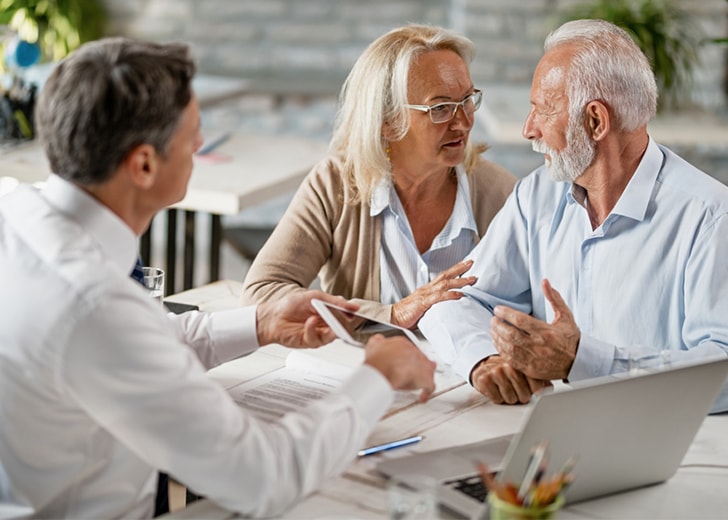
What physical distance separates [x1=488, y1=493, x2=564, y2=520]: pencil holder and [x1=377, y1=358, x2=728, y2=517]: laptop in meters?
0.09


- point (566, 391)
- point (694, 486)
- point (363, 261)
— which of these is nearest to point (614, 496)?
point (694, 486)

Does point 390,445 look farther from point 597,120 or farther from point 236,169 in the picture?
point 236,169

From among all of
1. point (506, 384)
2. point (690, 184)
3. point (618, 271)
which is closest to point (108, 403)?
point (506, 384)

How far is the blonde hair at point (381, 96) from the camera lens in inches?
94.6

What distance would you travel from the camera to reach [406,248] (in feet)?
7.97

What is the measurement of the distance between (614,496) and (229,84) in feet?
12.6

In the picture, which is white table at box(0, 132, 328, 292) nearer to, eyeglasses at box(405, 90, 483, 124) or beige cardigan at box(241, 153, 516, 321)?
beige cardigan at box(241, 153, 516, 321)

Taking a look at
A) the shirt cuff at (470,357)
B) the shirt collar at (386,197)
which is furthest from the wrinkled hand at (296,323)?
the shirt collar at (386,197)

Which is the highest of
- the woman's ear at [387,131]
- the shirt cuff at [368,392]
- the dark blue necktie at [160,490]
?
the woman's ear at [387,131]

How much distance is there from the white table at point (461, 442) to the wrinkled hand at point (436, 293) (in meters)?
0.25

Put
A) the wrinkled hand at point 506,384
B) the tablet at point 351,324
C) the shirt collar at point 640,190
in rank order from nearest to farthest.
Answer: the tablet at point 351,324
the wrinkled hand at point 506,384
the shirt collar at point 640,190

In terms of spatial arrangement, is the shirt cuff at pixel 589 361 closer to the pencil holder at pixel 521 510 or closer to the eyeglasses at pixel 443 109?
the pencil holder at pixel 521 510

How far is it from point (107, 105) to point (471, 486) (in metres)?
0.70

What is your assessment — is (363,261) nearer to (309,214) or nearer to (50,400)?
(309,214)
